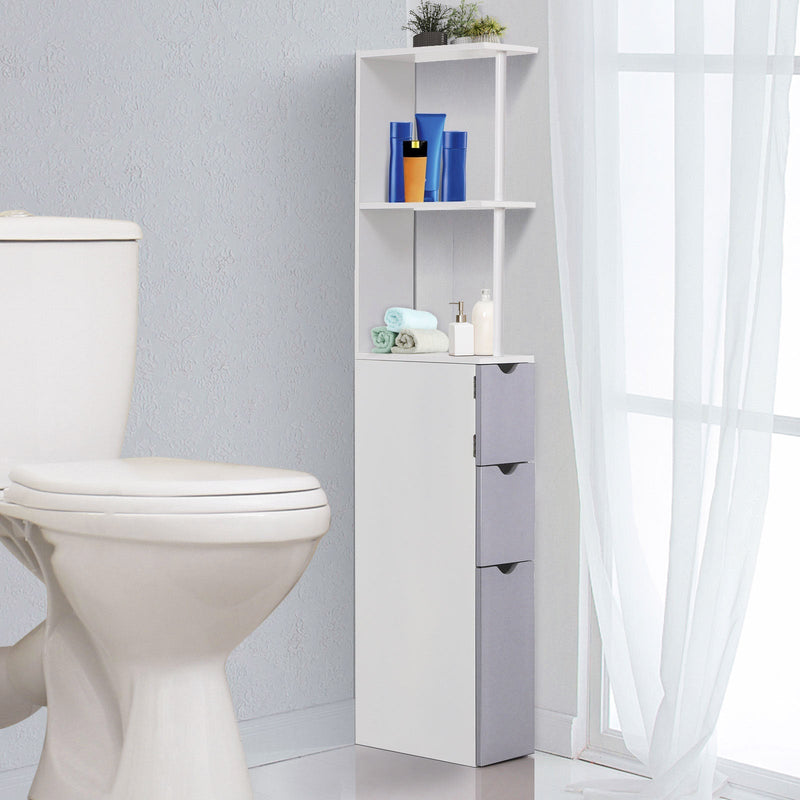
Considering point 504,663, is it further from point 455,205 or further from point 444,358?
point 455,205

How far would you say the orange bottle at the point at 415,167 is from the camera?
2.70 metres

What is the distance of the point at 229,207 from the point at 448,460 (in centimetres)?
66

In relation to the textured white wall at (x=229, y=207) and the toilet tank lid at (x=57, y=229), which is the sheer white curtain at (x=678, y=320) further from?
the toilet tank lid at (x=57, y=229)

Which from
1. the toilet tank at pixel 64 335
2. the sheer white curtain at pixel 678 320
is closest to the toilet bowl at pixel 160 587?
the toilet tank at pixel 64 335

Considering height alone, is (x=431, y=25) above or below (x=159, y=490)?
above

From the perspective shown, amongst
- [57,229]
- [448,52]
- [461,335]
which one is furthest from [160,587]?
[448,52]

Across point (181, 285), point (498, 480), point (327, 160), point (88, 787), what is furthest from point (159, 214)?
point (88, 787)

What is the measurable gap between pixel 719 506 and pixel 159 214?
3.88 feet

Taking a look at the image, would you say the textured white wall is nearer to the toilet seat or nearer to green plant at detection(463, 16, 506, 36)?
green plant at detection(463, 16, 506, 36)

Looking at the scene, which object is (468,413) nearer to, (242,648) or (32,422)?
(242,648)

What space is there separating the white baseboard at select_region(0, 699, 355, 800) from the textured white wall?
25 millimetres

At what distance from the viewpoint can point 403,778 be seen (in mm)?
2586

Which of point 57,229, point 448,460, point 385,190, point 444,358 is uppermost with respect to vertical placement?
point 385,190

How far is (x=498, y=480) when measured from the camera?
2.63 metres
